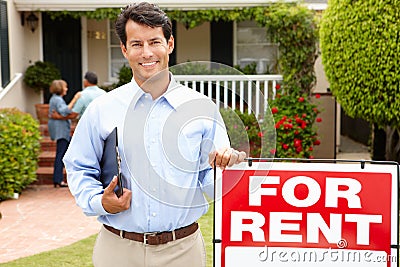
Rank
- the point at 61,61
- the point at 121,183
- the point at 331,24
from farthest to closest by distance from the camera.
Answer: the point at 61,61 < the point at 331,24 < the point at 121,183

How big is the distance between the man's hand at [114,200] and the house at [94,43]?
9.76 m

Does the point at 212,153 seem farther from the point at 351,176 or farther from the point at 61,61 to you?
the point at 61,61

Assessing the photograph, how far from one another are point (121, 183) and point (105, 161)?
0.19 metres

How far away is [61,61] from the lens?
547 inches

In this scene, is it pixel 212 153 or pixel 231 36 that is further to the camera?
pixel 231 36

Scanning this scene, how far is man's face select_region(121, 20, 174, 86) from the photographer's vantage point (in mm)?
2908

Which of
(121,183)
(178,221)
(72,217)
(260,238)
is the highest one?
(121,183)

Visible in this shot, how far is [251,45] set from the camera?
46.8 feet

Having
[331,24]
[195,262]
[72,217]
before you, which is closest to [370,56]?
[331,24]

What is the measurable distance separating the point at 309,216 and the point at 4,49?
9.06 m

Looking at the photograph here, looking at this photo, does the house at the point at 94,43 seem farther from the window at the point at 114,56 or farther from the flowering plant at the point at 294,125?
the flowering plant at the point at 294,125

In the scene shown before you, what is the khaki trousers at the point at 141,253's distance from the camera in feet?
9.93

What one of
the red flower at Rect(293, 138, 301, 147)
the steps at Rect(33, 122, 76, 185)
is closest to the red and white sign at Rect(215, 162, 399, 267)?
the red flower at Rect(293, 138, 301, 147)

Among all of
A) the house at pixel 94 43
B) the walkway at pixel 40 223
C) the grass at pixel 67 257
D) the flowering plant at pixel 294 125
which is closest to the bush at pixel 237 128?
the grass at pixel 67 257
